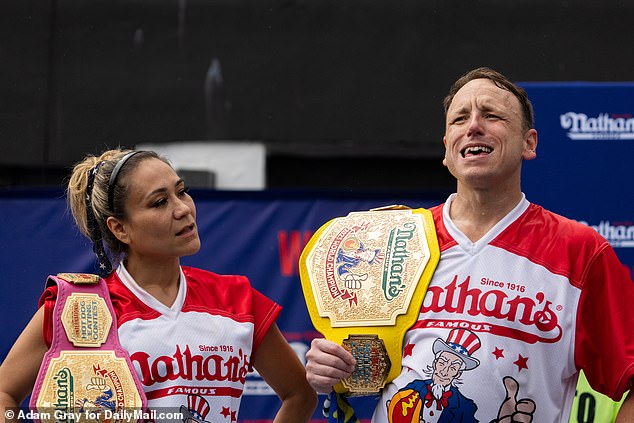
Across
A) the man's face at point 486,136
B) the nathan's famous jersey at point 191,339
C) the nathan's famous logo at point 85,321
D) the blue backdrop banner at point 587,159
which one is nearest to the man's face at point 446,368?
the man's face at point 486,136

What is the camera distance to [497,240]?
9.64 ft

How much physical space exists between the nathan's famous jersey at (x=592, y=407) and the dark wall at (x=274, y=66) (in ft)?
7.04

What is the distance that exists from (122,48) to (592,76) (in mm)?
2653

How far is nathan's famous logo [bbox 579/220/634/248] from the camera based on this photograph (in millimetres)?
4336

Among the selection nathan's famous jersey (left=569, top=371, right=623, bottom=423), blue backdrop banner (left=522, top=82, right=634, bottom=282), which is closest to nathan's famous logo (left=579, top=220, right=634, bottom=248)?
blue backdrop banner (left=522, top=82, right=634, bottom=282)

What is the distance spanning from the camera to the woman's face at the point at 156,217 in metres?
3.14

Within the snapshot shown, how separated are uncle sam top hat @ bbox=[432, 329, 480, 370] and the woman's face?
2.67 ft

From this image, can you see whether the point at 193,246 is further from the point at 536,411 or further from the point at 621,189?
the point at 621,189

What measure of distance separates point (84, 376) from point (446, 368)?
992 millimetres

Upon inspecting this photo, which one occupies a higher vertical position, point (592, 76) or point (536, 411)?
point (592, 76)

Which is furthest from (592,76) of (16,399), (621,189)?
(16,399)

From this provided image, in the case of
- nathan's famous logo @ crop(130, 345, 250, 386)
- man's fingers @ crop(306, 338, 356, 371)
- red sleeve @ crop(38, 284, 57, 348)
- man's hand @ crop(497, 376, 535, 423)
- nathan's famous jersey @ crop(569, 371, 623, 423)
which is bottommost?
nathan's famous jersey @ crop(569, 371, 623, 423)

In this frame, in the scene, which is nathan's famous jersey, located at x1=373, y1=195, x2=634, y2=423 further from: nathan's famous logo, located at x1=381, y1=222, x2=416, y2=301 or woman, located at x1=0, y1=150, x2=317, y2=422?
woman, located at x1=0, y1=150, x2=317, y2=422

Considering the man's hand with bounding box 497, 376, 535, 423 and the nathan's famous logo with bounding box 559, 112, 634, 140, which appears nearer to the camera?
the man's hand with bounding box 497, 376, 535, 423
